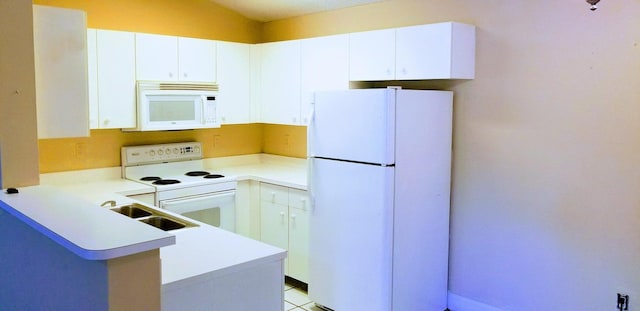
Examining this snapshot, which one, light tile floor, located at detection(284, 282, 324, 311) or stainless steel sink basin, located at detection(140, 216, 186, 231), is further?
light tile floor, located at detection(284, 282, 324, 311)

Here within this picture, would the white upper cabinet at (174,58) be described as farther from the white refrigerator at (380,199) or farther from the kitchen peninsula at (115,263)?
the kitchen peninsula at (115,263)

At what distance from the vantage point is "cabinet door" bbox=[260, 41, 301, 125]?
14.6 ft

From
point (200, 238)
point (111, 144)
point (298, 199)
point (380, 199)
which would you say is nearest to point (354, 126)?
point (380, 199)

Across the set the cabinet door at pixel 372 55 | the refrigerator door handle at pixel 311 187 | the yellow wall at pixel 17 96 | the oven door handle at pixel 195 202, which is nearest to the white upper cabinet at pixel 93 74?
the oven door handle at pixel 195 202

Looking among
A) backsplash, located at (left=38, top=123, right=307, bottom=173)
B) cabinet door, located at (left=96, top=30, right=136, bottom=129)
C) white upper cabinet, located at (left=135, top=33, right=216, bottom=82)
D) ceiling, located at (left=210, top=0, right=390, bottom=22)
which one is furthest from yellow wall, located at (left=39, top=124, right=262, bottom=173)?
ceiling, located at (left=210, top=0, right=390, bottom=22)

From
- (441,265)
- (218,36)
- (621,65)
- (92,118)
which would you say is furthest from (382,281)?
(218,36)

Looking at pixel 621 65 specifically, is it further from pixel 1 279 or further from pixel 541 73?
pixel 1 279

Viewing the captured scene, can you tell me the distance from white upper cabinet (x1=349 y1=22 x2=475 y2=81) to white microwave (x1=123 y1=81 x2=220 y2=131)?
135 cm

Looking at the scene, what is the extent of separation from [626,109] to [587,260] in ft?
3.04

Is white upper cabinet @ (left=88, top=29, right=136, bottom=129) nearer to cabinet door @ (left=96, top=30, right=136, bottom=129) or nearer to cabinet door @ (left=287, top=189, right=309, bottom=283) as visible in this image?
cabinet door @ (left=96, top=30, right=136, bottom=129)

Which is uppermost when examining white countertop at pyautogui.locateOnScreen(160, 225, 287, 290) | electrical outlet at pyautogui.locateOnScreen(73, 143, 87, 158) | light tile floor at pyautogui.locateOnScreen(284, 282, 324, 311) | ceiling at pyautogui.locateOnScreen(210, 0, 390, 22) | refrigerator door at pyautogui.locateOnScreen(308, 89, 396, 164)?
ceiling at pyautogui.locateOnScreen(210, 0, 390, 22)

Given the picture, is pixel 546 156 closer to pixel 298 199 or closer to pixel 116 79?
pixel 298 199

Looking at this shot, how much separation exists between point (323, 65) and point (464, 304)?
2125 millimetres

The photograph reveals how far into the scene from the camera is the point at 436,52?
3.37 meters
